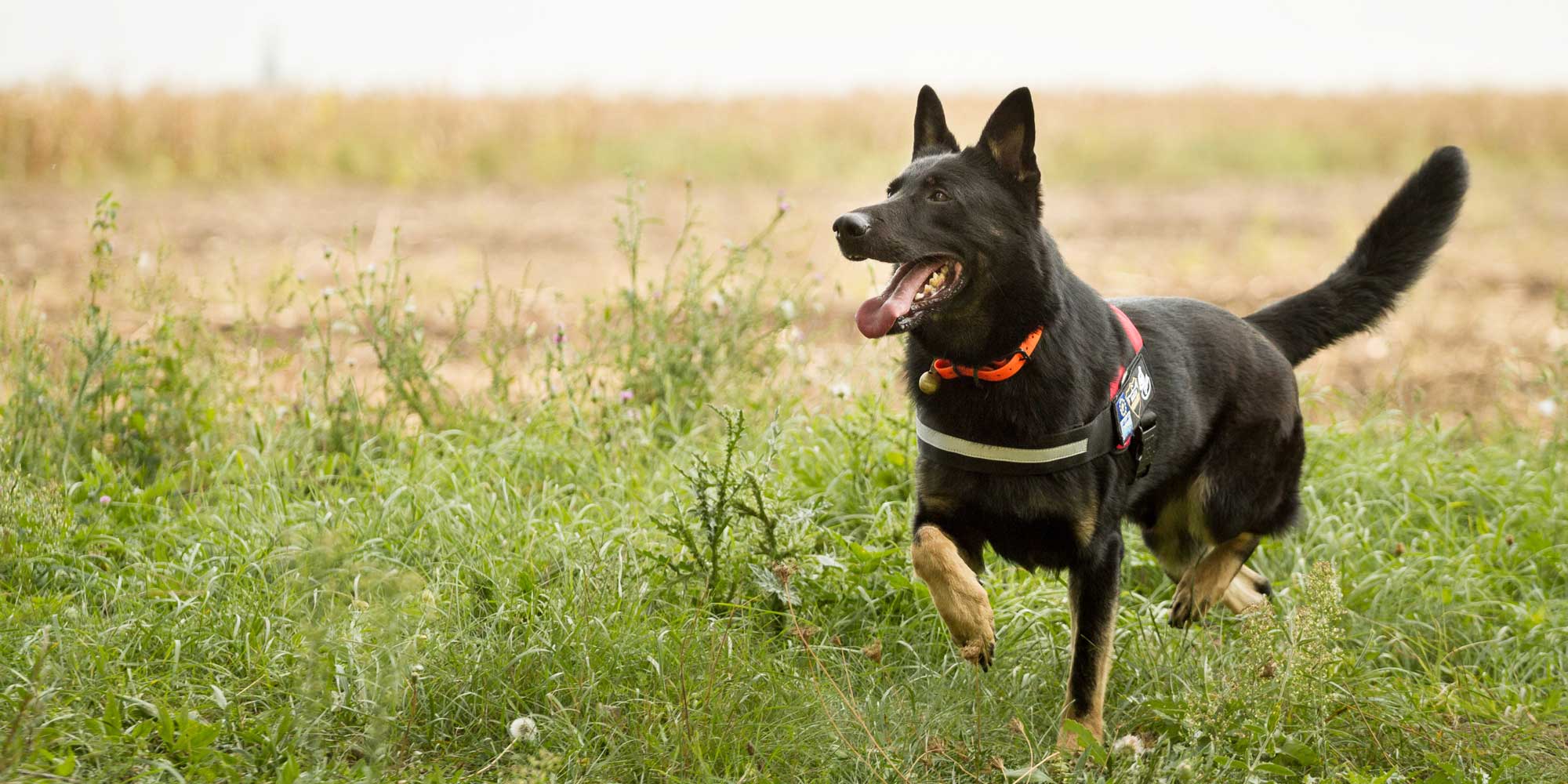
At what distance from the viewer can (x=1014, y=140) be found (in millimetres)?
3074

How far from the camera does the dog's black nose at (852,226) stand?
→ 2.85 m

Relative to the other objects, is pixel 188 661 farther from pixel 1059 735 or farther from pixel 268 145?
pixel 268 145

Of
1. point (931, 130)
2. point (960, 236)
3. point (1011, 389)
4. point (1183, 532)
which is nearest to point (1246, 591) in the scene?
point (1183, 532)

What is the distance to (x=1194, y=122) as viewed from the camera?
19562 millimetres

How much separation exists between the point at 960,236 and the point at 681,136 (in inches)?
563

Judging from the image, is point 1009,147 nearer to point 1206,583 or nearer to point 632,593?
point 1206,583

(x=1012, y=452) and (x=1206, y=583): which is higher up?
(x=1012, y=452)

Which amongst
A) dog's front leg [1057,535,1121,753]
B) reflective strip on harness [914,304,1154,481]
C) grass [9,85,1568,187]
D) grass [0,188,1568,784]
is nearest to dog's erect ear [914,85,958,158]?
reflective strip on harness [914,304,1154,481]

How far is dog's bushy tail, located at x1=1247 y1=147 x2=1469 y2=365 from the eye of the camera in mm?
3863

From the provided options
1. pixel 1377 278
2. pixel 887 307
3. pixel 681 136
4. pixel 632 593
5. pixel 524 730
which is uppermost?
pixel 681 136

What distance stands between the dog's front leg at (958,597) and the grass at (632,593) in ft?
0.83

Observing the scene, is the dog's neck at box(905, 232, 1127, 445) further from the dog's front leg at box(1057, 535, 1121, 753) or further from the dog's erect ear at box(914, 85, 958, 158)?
the dog's erect ear at box(914, 85, 958, 158)

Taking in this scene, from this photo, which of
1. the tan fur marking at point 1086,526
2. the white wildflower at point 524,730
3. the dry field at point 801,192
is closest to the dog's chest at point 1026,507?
the tan fur marking at point 1086,526

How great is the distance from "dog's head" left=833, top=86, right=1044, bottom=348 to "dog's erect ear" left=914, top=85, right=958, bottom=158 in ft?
0.96
